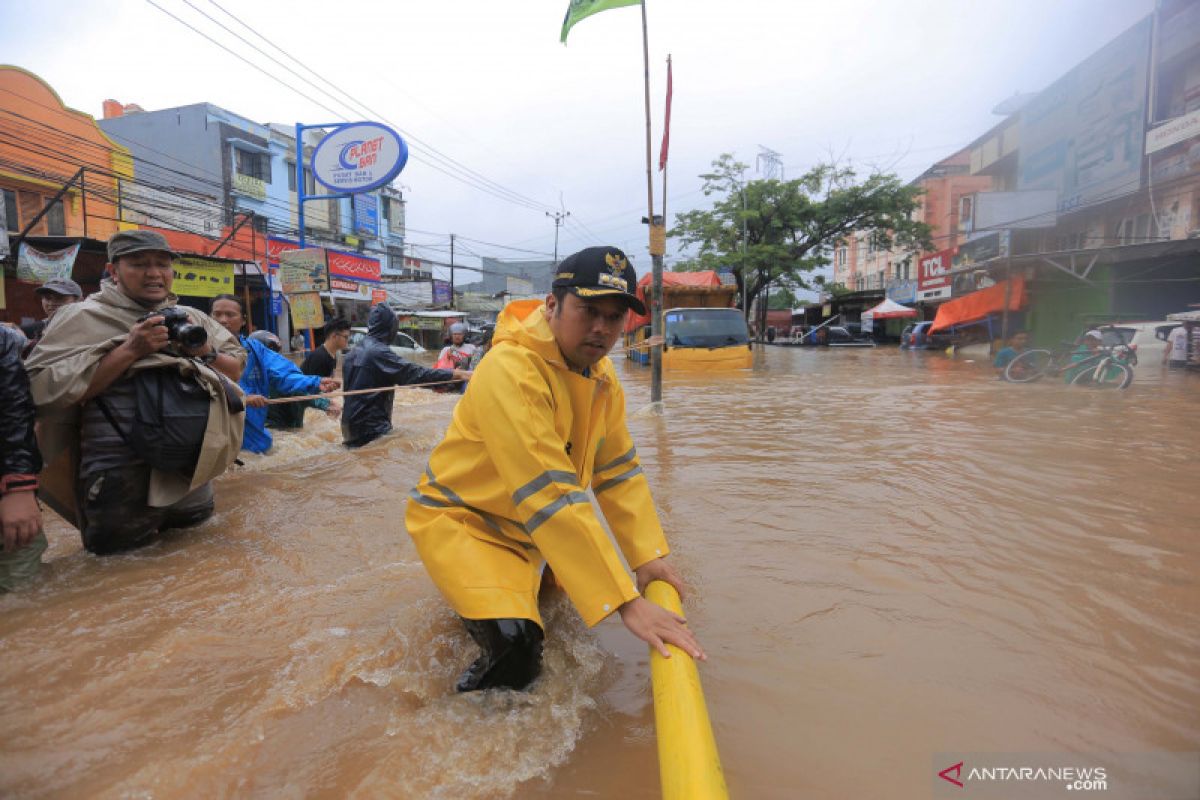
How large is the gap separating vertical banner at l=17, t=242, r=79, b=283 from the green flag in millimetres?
10310

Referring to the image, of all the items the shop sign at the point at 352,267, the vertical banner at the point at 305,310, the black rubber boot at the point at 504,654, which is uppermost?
the shop sign at the point at 352,267

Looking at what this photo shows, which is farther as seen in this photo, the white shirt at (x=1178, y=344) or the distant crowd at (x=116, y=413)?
the white shirt at (x=1178, y=344)

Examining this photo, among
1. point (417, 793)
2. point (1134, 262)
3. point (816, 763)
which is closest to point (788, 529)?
point (816, 763)

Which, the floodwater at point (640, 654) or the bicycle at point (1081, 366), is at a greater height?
the bicycle at point (1081, 366)

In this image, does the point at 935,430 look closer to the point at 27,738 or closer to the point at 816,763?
the point at 816,763

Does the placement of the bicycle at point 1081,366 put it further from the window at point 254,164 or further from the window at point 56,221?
the window at point 254,164

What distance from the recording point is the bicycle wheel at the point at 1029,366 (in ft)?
37.5

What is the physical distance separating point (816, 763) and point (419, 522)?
1.32 meters

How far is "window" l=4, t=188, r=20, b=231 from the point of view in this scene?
14273 mm

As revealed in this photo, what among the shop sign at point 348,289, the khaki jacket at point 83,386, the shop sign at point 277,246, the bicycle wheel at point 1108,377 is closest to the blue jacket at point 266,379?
the khaki jacket at point 83,386

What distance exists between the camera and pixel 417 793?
1.51 metres

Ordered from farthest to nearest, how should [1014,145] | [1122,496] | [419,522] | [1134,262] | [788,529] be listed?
[1014,145]
[1134,262]
[1122,496]
[788,529]
[419,522]

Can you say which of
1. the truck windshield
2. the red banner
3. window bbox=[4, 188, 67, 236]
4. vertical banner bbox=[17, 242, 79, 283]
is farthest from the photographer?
the red banner

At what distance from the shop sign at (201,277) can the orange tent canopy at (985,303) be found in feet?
60.9
